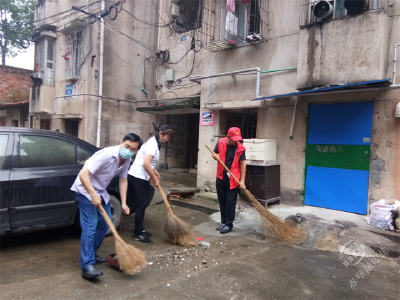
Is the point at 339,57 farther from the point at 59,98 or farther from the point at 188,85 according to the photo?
the point at 59,98

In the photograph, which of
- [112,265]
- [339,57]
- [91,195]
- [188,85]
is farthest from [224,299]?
[188,85]

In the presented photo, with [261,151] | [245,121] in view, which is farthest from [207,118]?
[261,151]

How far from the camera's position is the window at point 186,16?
10.0 meters

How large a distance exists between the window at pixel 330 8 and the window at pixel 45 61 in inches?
387

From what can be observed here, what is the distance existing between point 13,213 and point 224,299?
2.66 metres

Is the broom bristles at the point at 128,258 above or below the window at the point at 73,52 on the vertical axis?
below

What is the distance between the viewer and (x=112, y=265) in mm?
3303

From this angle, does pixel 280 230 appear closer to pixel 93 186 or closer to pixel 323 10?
pixel 93 186

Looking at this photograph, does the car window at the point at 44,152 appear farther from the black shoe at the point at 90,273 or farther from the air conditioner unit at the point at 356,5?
the air conditioner unit at the point at 356,5

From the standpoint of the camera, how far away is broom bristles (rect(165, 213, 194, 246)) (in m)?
4.05

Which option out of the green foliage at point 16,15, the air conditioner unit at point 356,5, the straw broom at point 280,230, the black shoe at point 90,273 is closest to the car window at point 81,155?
the black shoe at point 90,273

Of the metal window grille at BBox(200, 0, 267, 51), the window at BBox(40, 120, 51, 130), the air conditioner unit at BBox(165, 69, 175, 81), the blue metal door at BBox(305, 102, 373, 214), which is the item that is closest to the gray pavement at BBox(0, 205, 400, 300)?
the blue metal door at BBox(305, 102, 373, 214)

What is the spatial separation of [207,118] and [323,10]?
11.2ft

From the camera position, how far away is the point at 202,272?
331 cm
